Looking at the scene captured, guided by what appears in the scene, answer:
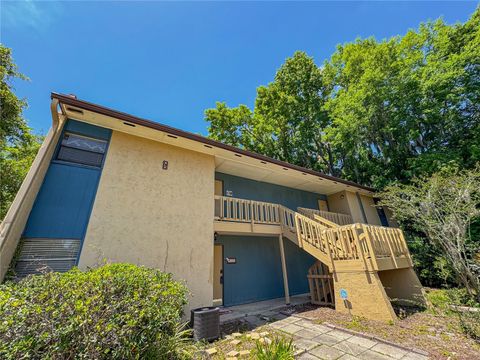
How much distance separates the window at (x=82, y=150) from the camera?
5.72 meters

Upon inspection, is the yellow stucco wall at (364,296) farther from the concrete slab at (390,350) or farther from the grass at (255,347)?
the grass at (255,347)

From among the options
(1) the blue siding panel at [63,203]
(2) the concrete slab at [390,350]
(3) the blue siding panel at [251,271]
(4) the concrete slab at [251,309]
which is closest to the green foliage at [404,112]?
(2) the concrete slab at [390,350]

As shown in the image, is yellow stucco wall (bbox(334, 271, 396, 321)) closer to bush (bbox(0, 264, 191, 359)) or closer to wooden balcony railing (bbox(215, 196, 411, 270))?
wooden balcony railing (bbox(215, 196, 411, 270))

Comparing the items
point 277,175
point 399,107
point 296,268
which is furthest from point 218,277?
point 399,107

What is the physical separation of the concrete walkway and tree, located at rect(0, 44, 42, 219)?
13642 millimetres

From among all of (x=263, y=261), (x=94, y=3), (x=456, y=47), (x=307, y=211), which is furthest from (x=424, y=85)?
(x=94, y=3)

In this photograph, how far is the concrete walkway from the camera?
12.0 ft

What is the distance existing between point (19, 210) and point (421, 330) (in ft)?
31.2

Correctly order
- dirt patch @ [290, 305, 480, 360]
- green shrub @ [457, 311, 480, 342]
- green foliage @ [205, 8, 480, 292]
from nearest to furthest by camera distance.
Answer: dirt patch @ [290, 305, 480, 360]
green shrub @ [457, 311, 480, 342]
green foliage @ [205, 8, 480, 292]

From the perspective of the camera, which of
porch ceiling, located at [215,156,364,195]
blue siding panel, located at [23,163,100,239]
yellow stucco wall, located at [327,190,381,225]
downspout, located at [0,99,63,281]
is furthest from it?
yellow stucco wall, located at [327,190,381,225]

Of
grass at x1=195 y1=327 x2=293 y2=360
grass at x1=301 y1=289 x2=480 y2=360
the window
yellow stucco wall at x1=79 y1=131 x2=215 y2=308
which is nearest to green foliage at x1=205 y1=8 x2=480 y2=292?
grass at x1=301 y1=289 x2=480 y2=360

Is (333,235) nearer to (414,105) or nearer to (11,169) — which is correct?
(414,105)

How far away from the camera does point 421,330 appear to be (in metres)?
4.64

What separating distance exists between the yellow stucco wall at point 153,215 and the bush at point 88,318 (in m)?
2.15
